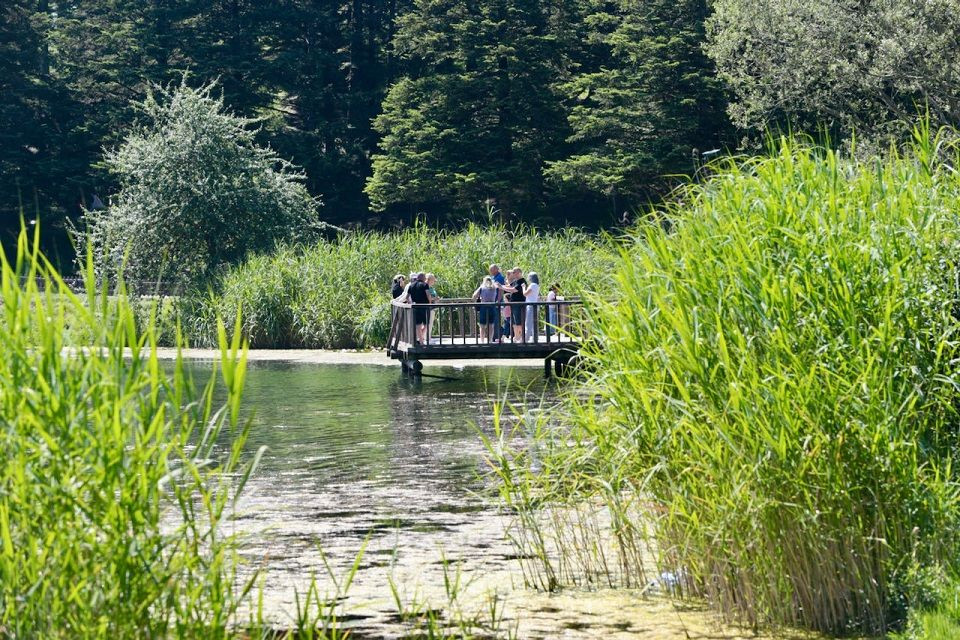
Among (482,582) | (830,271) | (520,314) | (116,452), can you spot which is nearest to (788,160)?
(830,271)

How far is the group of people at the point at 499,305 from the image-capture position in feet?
72.8

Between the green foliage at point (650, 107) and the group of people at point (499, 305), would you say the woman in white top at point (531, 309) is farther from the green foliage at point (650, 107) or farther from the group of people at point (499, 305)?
the green foliage at point (650, 107)

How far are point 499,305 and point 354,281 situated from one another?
7.43 meters

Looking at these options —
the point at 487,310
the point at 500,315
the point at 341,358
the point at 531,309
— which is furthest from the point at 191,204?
the point at 531,309

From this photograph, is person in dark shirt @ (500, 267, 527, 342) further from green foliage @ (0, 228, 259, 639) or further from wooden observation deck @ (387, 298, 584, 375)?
green foliage @ (0, 228, 259, 639)

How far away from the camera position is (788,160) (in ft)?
26.8

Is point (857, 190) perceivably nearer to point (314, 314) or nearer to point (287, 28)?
point (314, 314)

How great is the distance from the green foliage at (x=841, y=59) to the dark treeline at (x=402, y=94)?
4072 mm

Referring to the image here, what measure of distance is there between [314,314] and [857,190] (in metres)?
21.5

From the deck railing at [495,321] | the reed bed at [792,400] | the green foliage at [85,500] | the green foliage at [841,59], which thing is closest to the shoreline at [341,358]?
the deck railing at [495,321]

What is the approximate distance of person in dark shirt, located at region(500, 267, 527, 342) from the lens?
22234 millimetres

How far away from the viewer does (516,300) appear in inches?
908

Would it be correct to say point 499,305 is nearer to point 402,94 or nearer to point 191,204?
point 191,204

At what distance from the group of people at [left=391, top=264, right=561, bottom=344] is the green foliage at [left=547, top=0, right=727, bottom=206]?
70.8 ft
